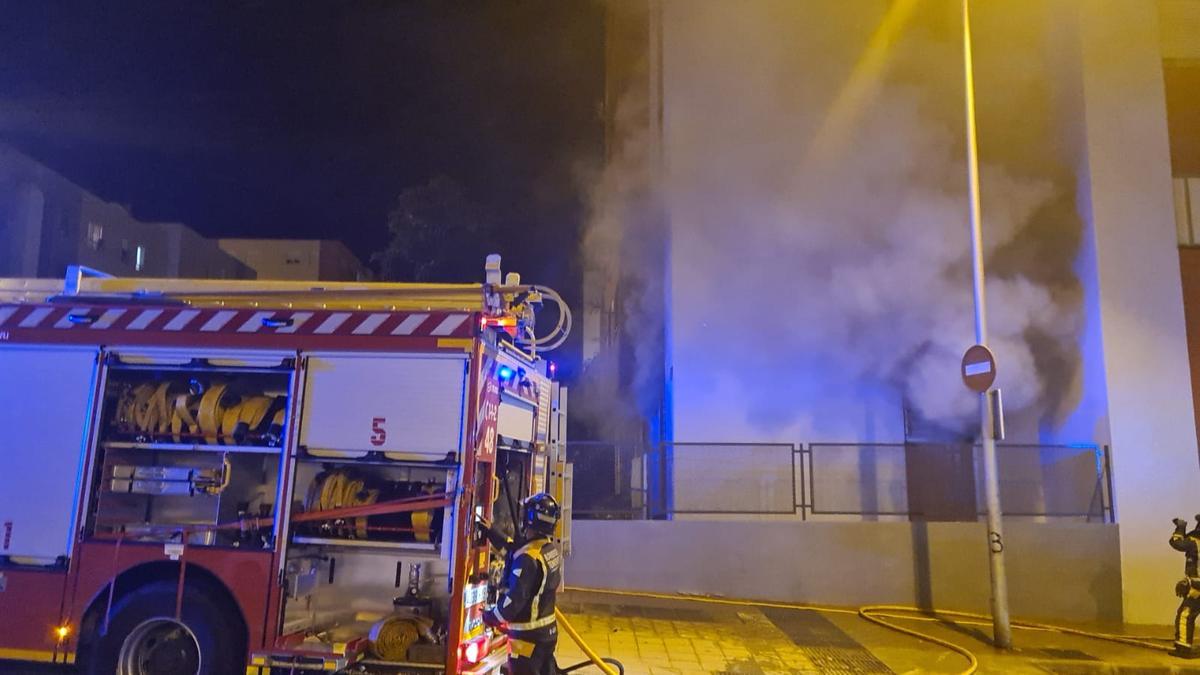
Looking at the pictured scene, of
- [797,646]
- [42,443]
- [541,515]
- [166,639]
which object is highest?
[42,443]

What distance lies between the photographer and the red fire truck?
14.5 feet

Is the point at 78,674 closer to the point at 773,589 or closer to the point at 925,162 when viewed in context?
the point at 773,589

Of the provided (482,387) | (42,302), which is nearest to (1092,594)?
(482,387)

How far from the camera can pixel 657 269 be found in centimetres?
1450

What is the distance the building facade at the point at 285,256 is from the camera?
A: 36.5 meters

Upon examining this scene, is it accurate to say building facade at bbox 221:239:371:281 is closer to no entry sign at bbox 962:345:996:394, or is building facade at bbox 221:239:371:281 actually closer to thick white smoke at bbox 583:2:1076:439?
thick white smoke at bbox 583:2:1076:439

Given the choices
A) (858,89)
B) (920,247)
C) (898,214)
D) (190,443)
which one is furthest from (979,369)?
(190,443)

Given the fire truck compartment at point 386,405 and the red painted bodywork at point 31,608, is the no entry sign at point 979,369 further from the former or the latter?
the red painted bodywork at point 31,608

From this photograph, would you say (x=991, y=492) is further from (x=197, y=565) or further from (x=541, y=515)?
(x=197, y=565)

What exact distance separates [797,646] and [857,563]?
2.38 m

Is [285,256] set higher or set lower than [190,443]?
higher

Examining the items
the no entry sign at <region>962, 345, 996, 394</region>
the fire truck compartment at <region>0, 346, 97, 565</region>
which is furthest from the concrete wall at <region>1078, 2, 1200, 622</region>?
the fire truck compartment at <region>0, 346, 97, 565</region>

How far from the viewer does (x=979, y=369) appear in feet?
24.3

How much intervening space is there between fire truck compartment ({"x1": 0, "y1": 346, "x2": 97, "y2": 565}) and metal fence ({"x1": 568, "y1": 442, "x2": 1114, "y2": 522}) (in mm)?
6246
